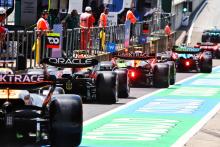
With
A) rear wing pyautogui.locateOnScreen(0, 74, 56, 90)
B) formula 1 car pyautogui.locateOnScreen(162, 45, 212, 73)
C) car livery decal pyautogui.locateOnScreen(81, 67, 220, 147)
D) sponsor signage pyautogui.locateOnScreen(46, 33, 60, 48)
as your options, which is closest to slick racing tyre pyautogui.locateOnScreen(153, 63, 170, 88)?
car livery decal pyautogui.locateOnScreen(81, 67, 220, 147)

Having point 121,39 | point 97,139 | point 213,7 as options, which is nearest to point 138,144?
point 97,139

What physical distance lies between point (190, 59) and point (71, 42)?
6.42m

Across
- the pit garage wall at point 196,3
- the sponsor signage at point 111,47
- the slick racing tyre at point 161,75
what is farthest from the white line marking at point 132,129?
the pit garage wall at point 196,3

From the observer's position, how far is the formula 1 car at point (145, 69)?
859 inches

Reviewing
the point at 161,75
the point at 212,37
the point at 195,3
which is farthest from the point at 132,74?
the point at 195,3

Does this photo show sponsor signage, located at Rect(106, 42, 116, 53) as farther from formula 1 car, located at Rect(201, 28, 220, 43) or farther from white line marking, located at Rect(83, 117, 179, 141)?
Result: formula 1 car, located at Rect(201, 28, 220, 43)

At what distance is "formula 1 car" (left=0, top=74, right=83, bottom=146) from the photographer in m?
9.58

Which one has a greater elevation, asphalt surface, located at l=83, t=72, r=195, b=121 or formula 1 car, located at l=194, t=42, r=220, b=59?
formula 1 car, located at l=194, t=42, r=220, b=59

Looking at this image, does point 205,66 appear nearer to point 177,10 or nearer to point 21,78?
point 21,78

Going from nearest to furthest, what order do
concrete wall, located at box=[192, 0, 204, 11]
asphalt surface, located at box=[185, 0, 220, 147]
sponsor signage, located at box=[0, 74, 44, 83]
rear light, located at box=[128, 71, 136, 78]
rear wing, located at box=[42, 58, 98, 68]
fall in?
sponsor signage, located at box=[0, 74, 44, 83] < asphalt surface, located at box=[185, 0, 220, 147] < rear wing, located at box=[42, 58, 98, 68] < rear light, located at box=[128, 71, 136, 78] < concrete wall, located at box=[192, 0, 204, 11]

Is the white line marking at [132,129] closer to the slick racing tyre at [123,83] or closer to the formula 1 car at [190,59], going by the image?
the slick racing tyre at [123,83]

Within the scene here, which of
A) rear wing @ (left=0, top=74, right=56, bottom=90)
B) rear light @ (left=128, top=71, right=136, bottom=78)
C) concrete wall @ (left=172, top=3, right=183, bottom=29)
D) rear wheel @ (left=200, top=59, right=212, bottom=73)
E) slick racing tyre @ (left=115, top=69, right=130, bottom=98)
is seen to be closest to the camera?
rear wing @ (left=0, top=74, right=56, bottom=90)

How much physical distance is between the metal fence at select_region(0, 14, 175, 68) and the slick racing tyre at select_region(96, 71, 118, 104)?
312 centimetres

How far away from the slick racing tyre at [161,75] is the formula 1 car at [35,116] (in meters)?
11.8
